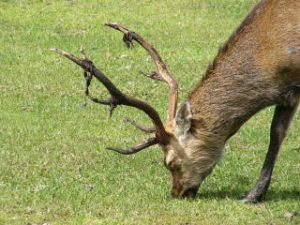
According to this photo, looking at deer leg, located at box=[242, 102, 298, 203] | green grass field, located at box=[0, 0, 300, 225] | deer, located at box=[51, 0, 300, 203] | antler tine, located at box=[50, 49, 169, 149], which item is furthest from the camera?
deer leg, located at box=[242, 102, 298, 203]

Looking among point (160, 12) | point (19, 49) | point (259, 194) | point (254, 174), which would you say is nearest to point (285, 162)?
point (254, 174)

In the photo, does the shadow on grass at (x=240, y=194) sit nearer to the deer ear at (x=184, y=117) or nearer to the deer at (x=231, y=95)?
the deer at (x=231, y=95)

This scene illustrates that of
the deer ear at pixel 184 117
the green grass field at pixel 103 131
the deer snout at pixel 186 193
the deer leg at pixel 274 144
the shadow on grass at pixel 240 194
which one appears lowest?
the green grass field at pixel 103 131

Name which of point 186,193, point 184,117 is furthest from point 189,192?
point 184,117

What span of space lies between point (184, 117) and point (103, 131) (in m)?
3.29

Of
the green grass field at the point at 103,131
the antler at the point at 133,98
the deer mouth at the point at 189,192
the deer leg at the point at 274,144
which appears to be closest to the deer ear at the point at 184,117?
the antler at the point at 133,98

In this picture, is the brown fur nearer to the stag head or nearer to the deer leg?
the stag head

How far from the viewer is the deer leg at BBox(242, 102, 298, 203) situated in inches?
374

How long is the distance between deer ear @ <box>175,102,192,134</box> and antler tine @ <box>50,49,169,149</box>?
0.51 ft

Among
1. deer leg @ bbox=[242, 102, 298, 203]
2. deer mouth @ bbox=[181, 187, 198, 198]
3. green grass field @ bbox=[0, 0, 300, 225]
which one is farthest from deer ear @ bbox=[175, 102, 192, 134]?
deer leg @ bbox=[242, 102, 298, 203]

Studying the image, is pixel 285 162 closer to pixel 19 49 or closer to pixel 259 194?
pixel 259 194

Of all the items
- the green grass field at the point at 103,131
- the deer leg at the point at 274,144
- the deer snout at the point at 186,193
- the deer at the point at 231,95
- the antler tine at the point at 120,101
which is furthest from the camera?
the deer leg at the point at 274,144

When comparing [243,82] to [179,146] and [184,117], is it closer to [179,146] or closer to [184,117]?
[184,117]

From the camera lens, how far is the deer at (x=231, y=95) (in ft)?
29.8
